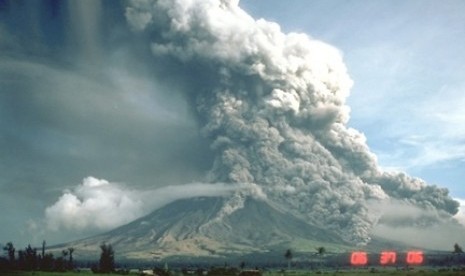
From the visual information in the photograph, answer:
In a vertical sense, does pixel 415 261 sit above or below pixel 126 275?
above

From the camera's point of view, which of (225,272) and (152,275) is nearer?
(152,275)

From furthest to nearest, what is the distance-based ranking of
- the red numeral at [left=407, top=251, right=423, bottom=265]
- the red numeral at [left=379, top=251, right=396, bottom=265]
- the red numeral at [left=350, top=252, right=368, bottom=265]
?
the red numeral at [left=350, top=252, right=368, bottom=265]
the red numeral at [left=407, top=251, right=423, bottom=265]
the red numeral at [left=379, top=251, right=396, bottom=265]

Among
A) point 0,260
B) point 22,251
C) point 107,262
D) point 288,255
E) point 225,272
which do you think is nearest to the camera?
point 225,272

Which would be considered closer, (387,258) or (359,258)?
(387,258)

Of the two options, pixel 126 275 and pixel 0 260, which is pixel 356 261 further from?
pixel 0 260

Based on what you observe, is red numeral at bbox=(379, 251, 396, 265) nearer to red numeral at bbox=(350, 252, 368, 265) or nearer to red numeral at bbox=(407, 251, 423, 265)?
red numeral at bbox=(407, 251, 423, 265)

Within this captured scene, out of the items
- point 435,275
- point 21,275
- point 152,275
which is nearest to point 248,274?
point 152,275

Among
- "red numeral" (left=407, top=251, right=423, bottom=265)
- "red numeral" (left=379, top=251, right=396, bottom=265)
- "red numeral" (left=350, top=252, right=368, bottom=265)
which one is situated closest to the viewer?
"red numeral" (left=379, top=251, right=396, bottom=265)

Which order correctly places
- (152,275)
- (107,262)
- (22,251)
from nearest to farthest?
(152,275) → (107,262) → (22,251)
